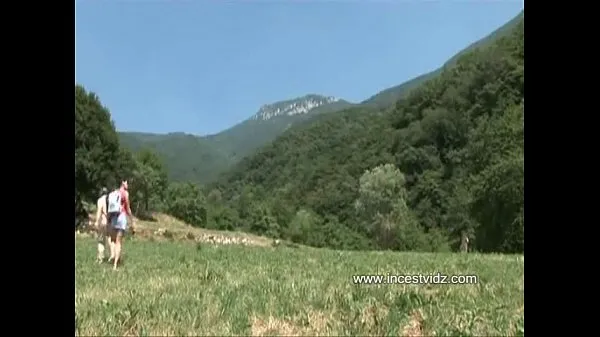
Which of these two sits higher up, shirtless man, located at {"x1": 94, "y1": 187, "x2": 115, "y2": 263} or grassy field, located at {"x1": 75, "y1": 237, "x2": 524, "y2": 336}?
shirtless man, located at {"x1": 94, "y1": 187, "x2": 115, "y2": 263}

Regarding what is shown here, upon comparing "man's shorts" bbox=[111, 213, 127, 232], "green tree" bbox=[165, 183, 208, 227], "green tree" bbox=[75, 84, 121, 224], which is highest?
"green tree" bbox=[75, 84, 121, 224]

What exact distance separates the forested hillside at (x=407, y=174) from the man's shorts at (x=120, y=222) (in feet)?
41.3

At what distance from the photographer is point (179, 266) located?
24.5 feet

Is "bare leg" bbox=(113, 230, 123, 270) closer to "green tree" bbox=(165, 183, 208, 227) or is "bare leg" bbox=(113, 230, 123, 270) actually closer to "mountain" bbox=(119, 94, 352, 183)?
"mountain" bbox=(119, 94, 352, 183)

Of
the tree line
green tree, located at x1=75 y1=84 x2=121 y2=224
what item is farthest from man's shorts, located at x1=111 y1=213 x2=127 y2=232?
the tree line

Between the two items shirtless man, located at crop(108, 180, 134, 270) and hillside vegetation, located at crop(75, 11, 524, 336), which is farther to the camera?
shirtless man, located at crop(108, 180, 134, 270)

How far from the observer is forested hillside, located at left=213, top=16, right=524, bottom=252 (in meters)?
24.4

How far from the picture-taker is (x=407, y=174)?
77.8 ft

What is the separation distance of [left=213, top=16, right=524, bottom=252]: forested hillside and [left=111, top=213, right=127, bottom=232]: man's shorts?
12.6 meters

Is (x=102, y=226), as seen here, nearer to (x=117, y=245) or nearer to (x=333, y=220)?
→ (x=117, y=245)

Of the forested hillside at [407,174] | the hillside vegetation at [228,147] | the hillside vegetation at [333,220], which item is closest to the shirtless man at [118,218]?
the hillside vegetation at [333,220]

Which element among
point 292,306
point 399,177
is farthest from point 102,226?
point 399,177
